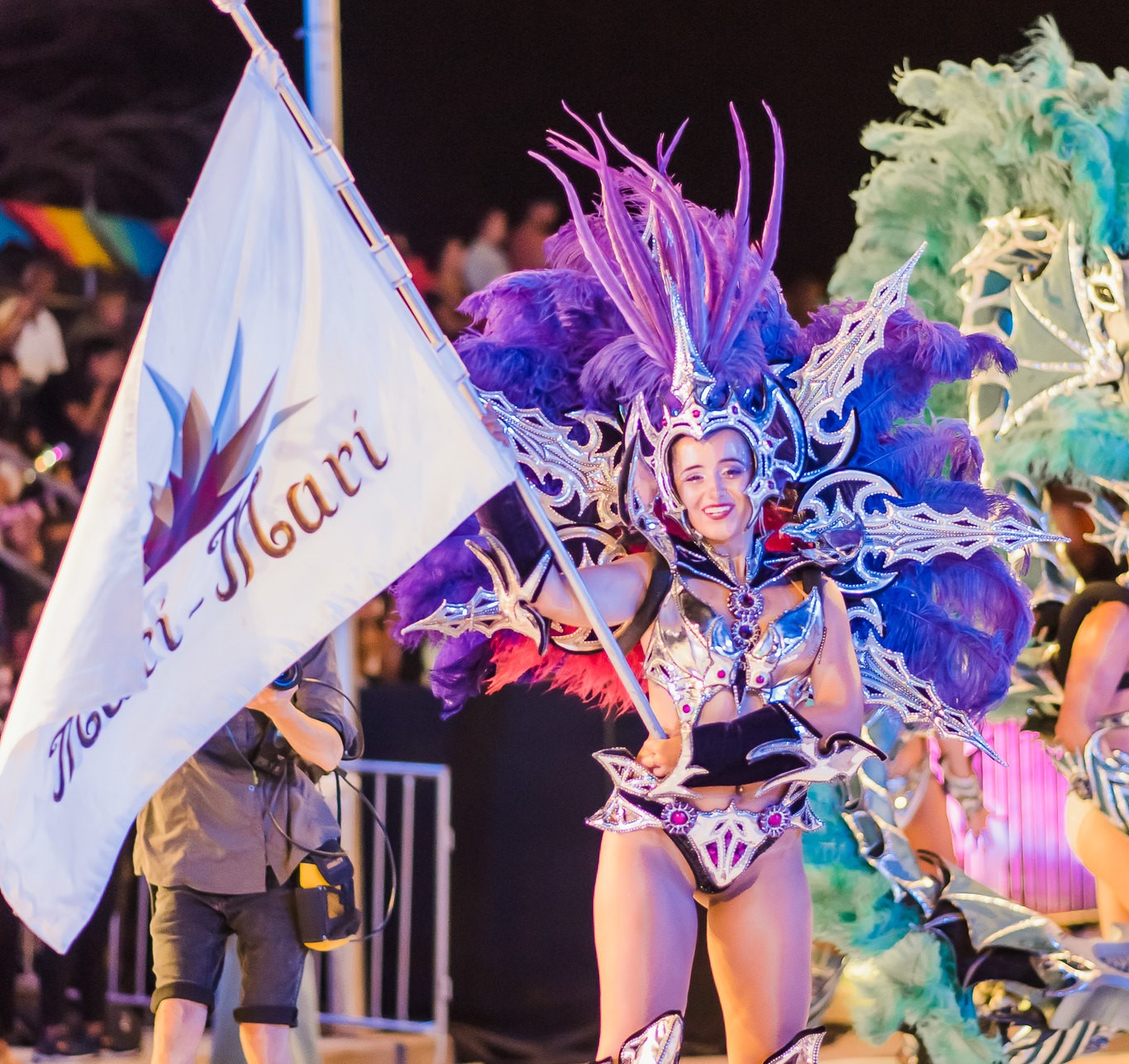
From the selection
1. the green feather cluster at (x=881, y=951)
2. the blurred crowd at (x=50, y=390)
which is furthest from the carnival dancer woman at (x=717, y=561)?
the blurred crowd at (x=50, y=390)

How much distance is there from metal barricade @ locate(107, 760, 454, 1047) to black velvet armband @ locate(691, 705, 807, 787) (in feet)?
6.03

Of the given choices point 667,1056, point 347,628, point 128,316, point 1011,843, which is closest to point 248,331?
point 667,1056

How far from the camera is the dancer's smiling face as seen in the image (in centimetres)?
289

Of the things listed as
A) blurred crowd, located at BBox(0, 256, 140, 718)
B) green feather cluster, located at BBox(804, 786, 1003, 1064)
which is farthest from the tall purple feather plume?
blurred crowd, located at BBox(0, 256, 140, 718)

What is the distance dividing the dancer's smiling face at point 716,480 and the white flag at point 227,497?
1.46 feet

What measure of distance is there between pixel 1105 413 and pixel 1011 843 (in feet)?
5.45

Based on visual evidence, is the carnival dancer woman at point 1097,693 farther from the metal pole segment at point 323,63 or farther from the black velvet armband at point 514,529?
the metal pole segment at point 323,63

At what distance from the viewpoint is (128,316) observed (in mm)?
5105

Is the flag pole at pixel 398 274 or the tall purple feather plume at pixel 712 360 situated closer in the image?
the flag pole at pixel 398 274

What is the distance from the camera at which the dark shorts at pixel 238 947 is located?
2871 millimetres

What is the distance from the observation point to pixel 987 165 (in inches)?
166

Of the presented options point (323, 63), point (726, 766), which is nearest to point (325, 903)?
point (726, 766)

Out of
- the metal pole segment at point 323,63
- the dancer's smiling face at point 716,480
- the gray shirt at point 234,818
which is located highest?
the metal pole segment at point 323,63

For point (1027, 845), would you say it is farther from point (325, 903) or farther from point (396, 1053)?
point (325, 903)
